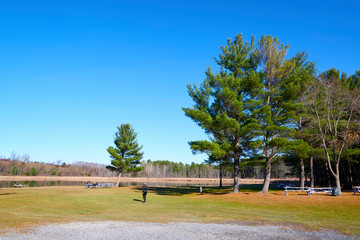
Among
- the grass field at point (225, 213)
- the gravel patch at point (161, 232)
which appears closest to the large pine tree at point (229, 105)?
the grass field at point (225, 213)

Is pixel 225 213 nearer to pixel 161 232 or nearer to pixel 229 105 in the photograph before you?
pixel 161 232

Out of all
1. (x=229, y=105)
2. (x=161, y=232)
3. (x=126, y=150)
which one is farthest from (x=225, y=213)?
(x=126, y=150)

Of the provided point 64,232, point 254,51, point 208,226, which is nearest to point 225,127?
point 254,51

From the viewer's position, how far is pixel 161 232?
33.4 feet

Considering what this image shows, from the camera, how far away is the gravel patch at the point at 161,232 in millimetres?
9375

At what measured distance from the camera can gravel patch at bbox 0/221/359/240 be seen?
30.8 feet

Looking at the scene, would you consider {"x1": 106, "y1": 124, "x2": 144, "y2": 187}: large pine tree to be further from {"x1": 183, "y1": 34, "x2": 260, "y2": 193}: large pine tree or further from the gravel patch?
the gravel patch

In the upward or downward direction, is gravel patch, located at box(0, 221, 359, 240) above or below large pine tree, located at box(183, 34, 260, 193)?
below

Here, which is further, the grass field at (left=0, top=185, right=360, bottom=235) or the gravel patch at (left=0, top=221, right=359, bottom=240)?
the grass field at (left=0, top=185, right=360, bottom=235)

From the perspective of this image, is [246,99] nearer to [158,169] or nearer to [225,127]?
[225,127]

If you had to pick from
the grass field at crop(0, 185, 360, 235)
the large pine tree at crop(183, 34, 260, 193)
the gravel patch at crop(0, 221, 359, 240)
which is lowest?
the grass field at crop(0, 185, 360, 235)

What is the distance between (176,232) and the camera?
33.5 feet

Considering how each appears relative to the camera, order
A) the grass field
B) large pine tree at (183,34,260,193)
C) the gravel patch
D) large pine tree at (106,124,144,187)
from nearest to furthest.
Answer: the gravel patch
the grass field
large pine tree at (183,34,260,193)
large pine tree at (106,124,144,187)

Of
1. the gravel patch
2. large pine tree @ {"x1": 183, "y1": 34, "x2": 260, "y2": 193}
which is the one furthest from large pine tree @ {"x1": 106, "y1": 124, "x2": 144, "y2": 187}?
the gravel patch
